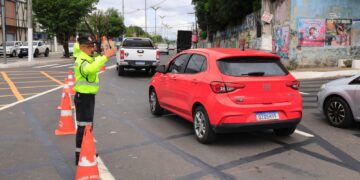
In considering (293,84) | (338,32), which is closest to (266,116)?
(293,84)

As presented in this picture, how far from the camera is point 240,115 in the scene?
244 inches

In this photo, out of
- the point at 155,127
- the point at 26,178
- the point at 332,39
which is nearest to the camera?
the point at 26,178

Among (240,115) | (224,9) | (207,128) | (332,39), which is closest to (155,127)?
(207,128)

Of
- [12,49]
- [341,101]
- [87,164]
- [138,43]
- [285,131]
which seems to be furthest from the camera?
[12,49]

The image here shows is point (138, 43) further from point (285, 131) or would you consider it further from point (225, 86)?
Answer: point (225, 86)

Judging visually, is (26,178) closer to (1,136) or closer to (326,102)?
(1,136)

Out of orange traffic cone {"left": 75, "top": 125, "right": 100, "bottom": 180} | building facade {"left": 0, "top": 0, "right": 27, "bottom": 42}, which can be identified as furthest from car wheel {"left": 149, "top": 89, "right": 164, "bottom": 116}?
building facade {"left": 0, "top": 0, "right": 27, "bottom": 42}

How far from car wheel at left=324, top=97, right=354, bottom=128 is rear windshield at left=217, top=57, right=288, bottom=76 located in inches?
71.1

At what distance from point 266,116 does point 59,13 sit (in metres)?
34.5

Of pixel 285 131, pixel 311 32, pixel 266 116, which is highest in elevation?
pixel 311 32

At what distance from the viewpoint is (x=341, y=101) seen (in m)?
7.84

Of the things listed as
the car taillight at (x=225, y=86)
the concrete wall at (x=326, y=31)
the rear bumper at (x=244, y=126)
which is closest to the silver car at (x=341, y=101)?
the rear bumper at (x=244, y=126)

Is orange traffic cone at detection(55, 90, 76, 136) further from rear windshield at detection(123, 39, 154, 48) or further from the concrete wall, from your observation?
the concrete wall

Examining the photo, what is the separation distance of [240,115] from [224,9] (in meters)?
30.7
